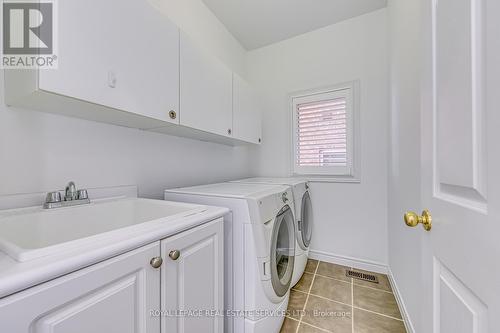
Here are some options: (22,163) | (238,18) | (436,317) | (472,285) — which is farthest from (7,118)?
(238,18)

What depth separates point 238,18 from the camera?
2.26 m

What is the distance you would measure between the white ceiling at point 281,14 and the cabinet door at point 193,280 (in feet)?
7.27

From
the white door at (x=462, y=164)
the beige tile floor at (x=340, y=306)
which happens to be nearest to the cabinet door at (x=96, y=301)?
the white door at (x=462, y=164)

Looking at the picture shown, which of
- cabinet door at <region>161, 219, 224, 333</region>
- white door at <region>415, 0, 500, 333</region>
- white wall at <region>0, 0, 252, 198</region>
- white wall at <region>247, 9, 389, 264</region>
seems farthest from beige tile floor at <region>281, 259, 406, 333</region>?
white wall at <region>0, 0, 252, 198</region>

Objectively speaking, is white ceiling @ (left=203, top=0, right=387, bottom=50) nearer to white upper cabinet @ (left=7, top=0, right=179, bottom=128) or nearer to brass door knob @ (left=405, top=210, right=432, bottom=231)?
white upper cabinet @ (left=7, top=0, right=179, bottom=128)

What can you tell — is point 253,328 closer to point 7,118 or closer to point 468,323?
point 468,323

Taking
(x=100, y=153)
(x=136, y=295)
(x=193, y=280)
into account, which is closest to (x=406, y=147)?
(x=193, y=280)

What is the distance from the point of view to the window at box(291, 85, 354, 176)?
2266mm

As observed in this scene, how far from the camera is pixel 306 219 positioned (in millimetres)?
2186

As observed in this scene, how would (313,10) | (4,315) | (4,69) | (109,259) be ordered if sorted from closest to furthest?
(4,315)
(109,259)
(4,69)
(313,10)

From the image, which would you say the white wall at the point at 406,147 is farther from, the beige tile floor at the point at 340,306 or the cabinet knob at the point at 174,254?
the cabinet knob at the point at 174,254

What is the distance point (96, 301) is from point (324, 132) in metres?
2.39

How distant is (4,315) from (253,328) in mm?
1037

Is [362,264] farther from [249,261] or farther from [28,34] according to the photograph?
[28,34]
